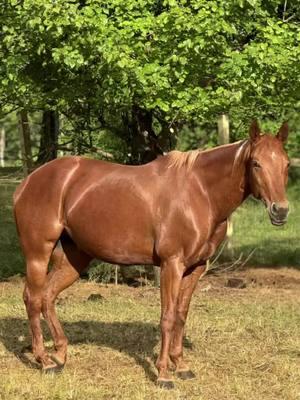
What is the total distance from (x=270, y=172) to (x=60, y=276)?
247cm

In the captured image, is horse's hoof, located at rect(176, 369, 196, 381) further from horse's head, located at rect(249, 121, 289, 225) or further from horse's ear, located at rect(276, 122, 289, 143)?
horse's ear, located at rect(276, 122, 289, 143)

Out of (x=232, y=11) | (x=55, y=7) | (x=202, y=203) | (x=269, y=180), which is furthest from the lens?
(x=232, y=11)

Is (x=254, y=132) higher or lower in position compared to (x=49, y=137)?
higher

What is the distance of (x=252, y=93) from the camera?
34.0 ft

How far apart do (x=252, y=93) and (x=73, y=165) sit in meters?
4.26

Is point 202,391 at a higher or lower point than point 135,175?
lower

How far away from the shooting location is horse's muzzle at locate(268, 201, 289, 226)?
5.69 m

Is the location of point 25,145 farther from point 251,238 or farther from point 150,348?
point 251,238

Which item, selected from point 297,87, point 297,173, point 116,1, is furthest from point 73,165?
point 297,173

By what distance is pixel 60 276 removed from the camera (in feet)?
23.2

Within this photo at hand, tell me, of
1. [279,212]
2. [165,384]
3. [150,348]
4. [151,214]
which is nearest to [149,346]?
[150,348]

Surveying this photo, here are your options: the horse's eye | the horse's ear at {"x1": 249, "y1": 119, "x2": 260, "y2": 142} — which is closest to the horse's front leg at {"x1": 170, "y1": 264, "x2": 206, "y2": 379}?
the horse's eye

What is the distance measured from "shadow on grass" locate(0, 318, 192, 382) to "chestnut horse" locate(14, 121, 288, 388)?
2.15 ft

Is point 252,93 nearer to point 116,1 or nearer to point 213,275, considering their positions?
point 116,1
